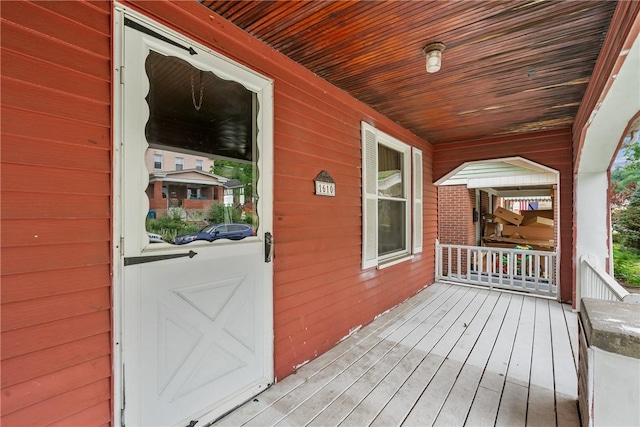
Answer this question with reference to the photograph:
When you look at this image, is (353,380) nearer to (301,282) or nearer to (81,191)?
(301,282)

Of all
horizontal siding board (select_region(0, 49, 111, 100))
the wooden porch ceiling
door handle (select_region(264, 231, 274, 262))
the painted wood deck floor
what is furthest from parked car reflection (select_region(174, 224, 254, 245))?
the wooden porch ceiling

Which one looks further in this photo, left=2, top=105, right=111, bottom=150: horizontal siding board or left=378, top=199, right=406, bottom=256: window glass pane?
left=378, top=199, right=406, bottom=256: window glass pane

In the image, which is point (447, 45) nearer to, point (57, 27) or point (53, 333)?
point (57, 27)

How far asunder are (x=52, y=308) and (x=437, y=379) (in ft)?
8.02

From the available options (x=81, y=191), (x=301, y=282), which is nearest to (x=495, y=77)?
(x=301, y=282)

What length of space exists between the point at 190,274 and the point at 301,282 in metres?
0.98

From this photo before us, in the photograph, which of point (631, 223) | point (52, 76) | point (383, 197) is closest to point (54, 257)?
point (52, 76)

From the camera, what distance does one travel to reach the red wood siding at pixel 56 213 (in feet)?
3.63

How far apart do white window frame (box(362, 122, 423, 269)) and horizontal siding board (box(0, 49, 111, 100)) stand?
247 cm

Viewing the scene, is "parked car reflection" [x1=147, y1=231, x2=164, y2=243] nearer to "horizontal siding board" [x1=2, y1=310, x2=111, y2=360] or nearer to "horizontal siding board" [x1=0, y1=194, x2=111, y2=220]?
"horizontal siding board" [x1=0, y1=194, x2=111, y2=220]

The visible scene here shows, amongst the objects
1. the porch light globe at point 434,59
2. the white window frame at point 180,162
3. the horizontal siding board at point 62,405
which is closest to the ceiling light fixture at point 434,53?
the porch light globe at point 434,59

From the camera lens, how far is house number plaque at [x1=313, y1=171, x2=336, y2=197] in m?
2.58

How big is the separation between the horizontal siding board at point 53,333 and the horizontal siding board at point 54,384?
0.13 meters

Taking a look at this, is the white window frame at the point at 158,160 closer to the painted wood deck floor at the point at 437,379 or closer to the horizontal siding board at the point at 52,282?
the horizontal siding board at the point at 52,282
